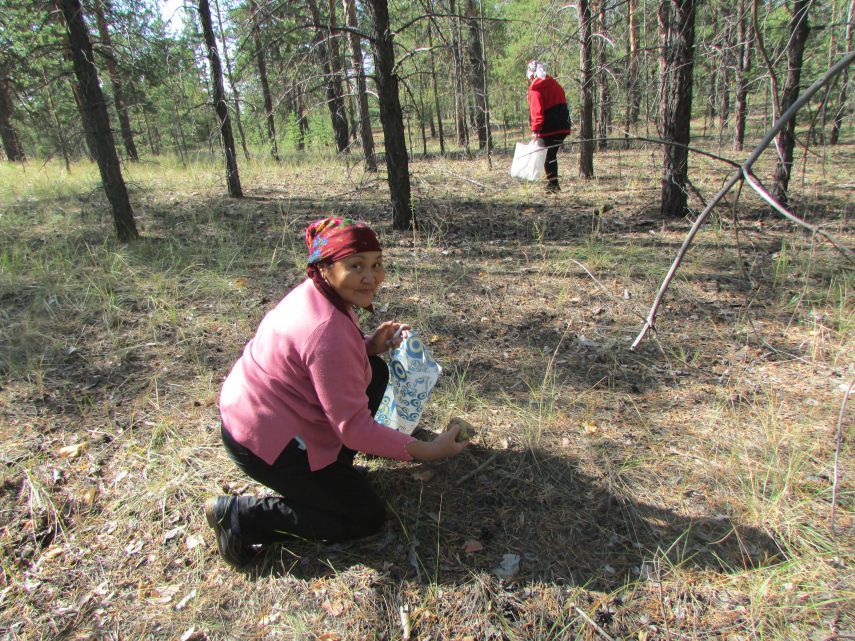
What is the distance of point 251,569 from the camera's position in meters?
1.95

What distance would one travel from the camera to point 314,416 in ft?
6.10

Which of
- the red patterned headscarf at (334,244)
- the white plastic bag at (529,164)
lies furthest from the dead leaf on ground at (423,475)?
the white plastic bag at (529,164)

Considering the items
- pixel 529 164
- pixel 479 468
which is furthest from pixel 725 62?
pixel 479 468

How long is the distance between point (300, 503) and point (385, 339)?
78cm

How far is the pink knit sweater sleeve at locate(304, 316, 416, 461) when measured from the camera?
5.58 ft

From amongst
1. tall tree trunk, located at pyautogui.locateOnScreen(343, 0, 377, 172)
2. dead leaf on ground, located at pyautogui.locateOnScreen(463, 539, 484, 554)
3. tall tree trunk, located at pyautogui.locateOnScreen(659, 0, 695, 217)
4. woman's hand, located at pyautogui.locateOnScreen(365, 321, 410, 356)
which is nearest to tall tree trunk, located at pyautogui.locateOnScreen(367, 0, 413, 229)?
tall tree trunk, located at pyautogui.locateOnScreen(343, 0, 377, 172)

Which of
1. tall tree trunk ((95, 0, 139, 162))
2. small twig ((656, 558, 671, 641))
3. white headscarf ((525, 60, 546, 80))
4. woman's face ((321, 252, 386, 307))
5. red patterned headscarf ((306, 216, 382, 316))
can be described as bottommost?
small twig ((656, 558, 671, 641))

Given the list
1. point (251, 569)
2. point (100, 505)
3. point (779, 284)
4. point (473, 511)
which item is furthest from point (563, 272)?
point (100, 505)

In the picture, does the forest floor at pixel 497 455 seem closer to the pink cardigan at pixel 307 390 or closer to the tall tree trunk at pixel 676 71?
the pink cardigan at pixel 307 390

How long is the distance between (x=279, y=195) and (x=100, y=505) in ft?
20.8

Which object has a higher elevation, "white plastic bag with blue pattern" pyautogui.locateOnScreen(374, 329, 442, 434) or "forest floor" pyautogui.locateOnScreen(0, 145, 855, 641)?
"white plastic bag with blue pattern" pyautogui.locateOnScreen(374, 329, 442, 434)

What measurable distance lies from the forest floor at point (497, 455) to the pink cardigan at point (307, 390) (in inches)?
19.5

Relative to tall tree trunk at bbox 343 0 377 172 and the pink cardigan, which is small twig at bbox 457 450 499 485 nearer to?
the pink cardigan

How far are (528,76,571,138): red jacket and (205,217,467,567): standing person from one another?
5.46 meters
